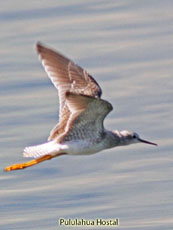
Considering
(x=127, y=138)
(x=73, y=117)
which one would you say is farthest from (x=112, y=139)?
(x=73, y=117)

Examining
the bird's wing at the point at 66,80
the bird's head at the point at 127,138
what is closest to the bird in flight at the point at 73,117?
the bird's wing at the point at 66,80

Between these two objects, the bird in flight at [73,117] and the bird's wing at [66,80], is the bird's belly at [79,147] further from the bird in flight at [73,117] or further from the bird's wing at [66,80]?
the bird's wing at [66,80]

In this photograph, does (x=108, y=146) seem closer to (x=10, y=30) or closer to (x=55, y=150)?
(x=55, y=150)

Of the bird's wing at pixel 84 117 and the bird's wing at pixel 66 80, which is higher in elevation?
the bird's wing at pixel 66 80

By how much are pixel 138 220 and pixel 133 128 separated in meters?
2.31

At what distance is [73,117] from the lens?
1884cm

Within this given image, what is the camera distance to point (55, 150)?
19.0m

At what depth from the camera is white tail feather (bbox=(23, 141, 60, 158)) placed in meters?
18.8

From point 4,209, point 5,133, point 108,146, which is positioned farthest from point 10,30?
point 108,146

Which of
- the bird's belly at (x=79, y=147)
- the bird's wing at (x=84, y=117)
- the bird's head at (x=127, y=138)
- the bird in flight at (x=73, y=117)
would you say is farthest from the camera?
the bird's head at (x=127, y=138)

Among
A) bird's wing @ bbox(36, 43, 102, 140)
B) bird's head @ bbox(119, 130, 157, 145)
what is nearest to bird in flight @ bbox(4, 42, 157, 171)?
bird's wing @ bbox(36, 43, 102, 140)

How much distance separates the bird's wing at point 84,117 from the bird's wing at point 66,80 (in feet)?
0.80

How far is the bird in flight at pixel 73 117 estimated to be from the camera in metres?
18.7

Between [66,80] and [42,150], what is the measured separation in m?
0.98
